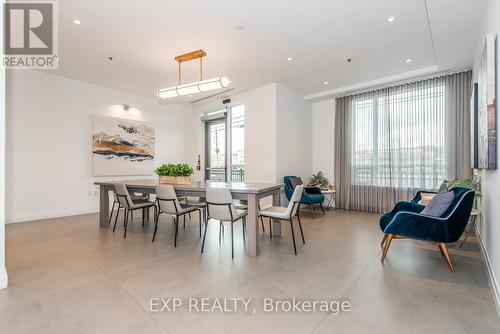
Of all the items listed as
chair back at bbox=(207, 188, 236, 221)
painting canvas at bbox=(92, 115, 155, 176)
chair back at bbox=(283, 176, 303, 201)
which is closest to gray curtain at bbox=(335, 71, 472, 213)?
chair back at bbox=(283, 176, 303, 201)

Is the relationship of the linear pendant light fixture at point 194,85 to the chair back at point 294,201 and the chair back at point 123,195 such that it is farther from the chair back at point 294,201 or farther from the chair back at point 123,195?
the chair back at point 294,201

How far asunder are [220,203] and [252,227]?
0.49m

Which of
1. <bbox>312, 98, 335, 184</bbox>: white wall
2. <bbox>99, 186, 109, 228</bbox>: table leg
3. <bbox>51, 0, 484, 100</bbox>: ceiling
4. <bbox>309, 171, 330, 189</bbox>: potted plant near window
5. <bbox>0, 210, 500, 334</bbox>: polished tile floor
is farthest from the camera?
<bbox>312, 98, 335, 184</bbox>: white wall

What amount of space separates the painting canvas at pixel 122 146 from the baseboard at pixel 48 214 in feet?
2.73

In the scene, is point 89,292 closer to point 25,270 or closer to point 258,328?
point 25,270

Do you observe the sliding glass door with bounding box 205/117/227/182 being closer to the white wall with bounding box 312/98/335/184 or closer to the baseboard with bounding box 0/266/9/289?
the white wall with bounding box 312/98/335/184

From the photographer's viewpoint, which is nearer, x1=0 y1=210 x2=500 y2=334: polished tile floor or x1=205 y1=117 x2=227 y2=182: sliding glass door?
x1=0 y1=210 x2=500 y2=334: polished tile floor

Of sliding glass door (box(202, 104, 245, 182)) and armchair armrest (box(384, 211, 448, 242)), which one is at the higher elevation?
sliding glass door (box(202, 104, 245, 182))

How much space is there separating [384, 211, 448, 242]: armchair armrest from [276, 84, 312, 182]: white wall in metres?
2.90

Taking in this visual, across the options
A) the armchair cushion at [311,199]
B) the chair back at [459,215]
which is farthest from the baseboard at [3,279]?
the armchair cushion at [311,199]

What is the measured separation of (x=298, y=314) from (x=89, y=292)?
175cm

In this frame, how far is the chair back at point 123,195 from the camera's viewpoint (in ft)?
11.9

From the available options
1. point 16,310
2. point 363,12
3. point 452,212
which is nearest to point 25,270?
point 16,310

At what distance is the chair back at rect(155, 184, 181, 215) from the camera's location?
322 cm
